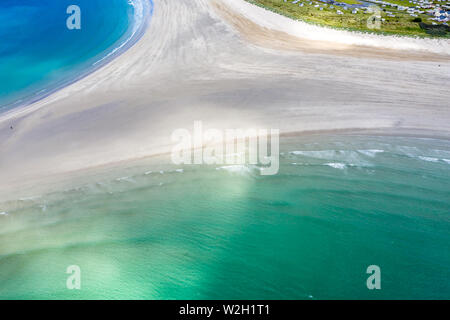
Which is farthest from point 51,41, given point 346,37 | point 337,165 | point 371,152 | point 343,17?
point 371,152

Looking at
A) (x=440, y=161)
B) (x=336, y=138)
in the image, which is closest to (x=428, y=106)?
(x=440, y=161)

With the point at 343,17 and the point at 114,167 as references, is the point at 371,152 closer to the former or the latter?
the point at 114,167

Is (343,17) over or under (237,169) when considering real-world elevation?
over

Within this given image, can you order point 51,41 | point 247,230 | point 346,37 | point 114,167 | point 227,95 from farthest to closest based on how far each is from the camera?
1. point 51,41
2. point 346,37
3. point 227,95
4. point 114,167
5. point 247,230

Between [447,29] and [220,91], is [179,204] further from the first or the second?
[447,29]

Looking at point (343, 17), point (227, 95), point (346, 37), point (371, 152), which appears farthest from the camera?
point (343, 17)

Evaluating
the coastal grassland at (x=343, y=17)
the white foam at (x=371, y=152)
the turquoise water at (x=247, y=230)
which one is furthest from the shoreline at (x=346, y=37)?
the white foam at (x=371, y=152)
